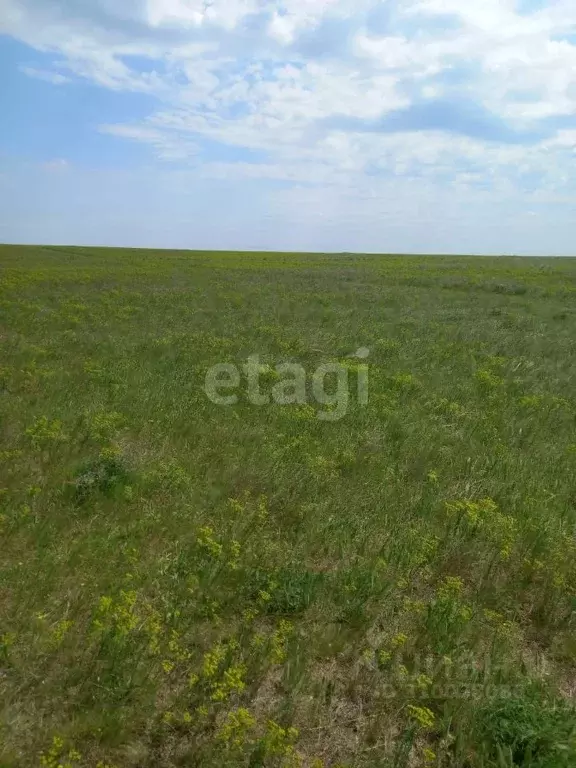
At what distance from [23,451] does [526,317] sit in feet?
64.0

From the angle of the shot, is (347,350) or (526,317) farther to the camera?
(526,317)

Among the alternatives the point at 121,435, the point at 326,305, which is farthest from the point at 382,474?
the point at 326,305

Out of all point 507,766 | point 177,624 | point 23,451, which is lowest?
point 507,766

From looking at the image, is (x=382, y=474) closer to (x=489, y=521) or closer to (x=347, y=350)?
(x=489, y=521)

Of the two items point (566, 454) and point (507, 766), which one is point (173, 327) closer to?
point (566, 454)

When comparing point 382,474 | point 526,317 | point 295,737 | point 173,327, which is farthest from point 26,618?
point 526,317

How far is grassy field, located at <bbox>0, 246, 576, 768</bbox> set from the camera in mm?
3299

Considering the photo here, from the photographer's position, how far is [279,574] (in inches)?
183

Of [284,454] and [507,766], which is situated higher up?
[284,454]

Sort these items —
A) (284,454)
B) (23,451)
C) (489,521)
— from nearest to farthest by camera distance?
(489,521)
(23,451)
(284,454)

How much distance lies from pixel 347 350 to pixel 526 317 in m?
10.6

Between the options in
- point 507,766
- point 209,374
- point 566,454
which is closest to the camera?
point 507,766

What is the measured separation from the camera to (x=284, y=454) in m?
7.16

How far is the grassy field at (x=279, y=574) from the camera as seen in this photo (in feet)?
10.8
